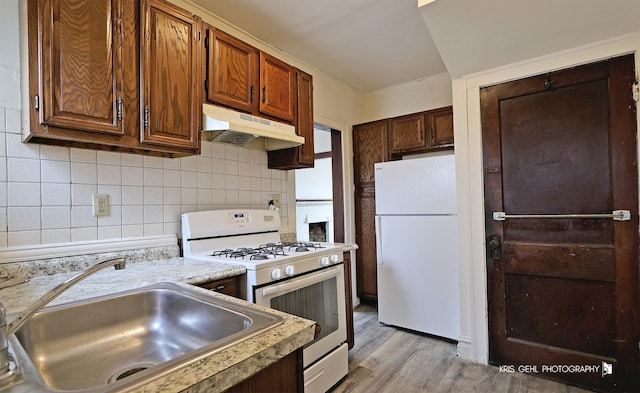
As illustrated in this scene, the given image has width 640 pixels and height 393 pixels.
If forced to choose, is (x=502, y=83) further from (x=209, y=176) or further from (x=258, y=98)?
(x=209, y=176)

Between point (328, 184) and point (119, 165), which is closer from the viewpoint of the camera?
point (119, 165)

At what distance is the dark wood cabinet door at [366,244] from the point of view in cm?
338

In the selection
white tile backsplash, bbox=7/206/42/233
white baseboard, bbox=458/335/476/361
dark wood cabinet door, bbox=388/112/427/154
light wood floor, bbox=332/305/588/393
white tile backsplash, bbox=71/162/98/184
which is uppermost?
dark wood cabinet door, bbox=388/112/427/154

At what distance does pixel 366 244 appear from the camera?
343 centimetres

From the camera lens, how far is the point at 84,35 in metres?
1.37

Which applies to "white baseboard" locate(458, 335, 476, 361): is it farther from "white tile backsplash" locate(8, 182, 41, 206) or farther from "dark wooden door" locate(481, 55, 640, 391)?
"white tile backsplash" locate(8, 182, 41, 206)

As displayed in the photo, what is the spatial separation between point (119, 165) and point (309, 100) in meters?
1.42

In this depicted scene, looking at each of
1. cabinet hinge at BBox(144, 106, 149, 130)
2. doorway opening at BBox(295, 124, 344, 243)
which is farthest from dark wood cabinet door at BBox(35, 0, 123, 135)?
doorway opening at BBox(295, 124, 344, 243)

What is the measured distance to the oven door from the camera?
1.68 metres

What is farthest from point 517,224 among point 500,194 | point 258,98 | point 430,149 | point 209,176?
point 209,176

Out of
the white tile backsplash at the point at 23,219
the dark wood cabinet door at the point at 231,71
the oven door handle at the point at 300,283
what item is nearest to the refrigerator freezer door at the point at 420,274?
the oven door handle at the point at 300,283

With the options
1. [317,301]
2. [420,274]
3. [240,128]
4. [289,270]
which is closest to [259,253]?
[289,270]

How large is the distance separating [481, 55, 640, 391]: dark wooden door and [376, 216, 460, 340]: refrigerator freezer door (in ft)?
1.20

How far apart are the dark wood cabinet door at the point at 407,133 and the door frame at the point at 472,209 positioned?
0.73m
